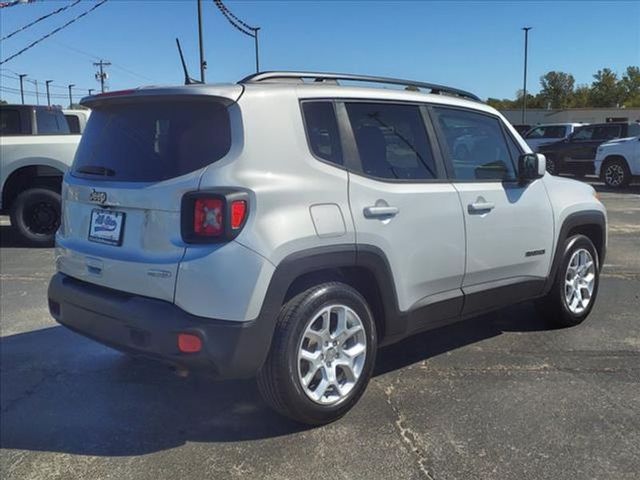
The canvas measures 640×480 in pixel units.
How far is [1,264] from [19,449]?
17.0 feet

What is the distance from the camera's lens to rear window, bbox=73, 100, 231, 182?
3018 mm

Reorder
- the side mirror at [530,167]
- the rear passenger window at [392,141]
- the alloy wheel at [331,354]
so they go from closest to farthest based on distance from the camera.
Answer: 1. the alloy wheel at [331,354]
2. the rear passenger window at [392,141]
3. the side mirror at [530,167]

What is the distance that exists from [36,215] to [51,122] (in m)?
1.35

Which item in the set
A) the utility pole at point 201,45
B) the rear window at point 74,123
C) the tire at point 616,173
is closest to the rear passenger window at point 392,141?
the rear window at point 74,123

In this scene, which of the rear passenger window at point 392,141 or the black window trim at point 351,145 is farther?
the rear passenger window at point 392,141

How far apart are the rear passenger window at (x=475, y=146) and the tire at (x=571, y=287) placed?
90 centimetres

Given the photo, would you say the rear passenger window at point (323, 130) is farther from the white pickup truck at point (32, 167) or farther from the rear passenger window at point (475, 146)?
the white pickup truck at point (32, 167)

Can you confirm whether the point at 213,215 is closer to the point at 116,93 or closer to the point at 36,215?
the point at 116,93

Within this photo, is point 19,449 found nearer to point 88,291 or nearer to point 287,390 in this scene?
point 88,291

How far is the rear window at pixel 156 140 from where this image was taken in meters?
3.02

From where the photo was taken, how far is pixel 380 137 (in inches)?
142

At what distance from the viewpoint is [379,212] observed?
3365mm

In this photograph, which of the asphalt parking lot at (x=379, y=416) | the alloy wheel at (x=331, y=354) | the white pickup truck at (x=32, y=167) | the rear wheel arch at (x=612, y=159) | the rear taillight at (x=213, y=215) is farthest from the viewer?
the rear wheel arch at (x=612, y=159)

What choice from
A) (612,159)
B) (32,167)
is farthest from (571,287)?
(612,159)
